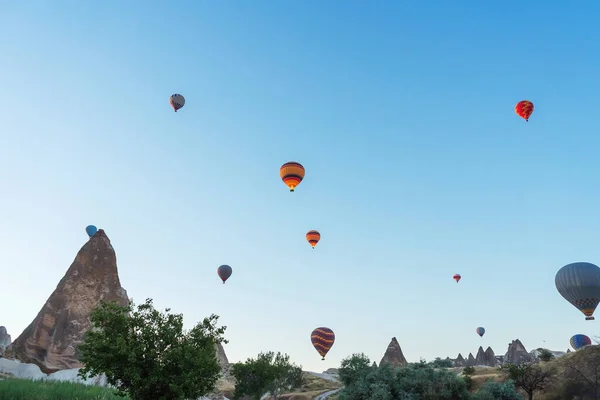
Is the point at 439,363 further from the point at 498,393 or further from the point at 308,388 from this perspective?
the point at 308,388

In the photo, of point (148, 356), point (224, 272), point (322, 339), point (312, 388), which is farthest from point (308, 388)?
Answer: point (148, 356)

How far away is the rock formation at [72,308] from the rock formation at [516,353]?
92.8 metres

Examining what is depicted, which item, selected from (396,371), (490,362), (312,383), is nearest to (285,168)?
(396,371)

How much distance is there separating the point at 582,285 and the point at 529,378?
1417 centimetres

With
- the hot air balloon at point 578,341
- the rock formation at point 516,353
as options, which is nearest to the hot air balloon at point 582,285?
the hot air balloon at point 578,341

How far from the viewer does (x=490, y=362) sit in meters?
119

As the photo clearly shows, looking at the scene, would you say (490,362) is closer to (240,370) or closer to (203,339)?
(240,370)

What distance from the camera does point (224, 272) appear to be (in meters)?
74.7

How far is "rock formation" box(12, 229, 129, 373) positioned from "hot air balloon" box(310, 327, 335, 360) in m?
37.4

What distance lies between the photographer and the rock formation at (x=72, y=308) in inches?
2916

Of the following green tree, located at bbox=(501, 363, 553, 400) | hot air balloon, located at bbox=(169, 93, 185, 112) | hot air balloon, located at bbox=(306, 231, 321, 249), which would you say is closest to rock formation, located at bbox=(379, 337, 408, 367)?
hot air balloon, located at bbox=(306, 231, 321, 249)

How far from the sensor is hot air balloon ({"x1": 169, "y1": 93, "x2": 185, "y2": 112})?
6198 centimetres

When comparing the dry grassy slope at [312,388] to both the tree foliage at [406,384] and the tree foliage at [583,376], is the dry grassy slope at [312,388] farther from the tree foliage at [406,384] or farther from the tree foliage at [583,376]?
the tree foliage at [583,376]

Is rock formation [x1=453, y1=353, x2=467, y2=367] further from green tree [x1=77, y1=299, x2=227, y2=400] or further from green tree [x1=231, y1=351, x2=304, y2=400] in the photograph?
green tree [x1=77, y1=299, x2=227, y2=400]
